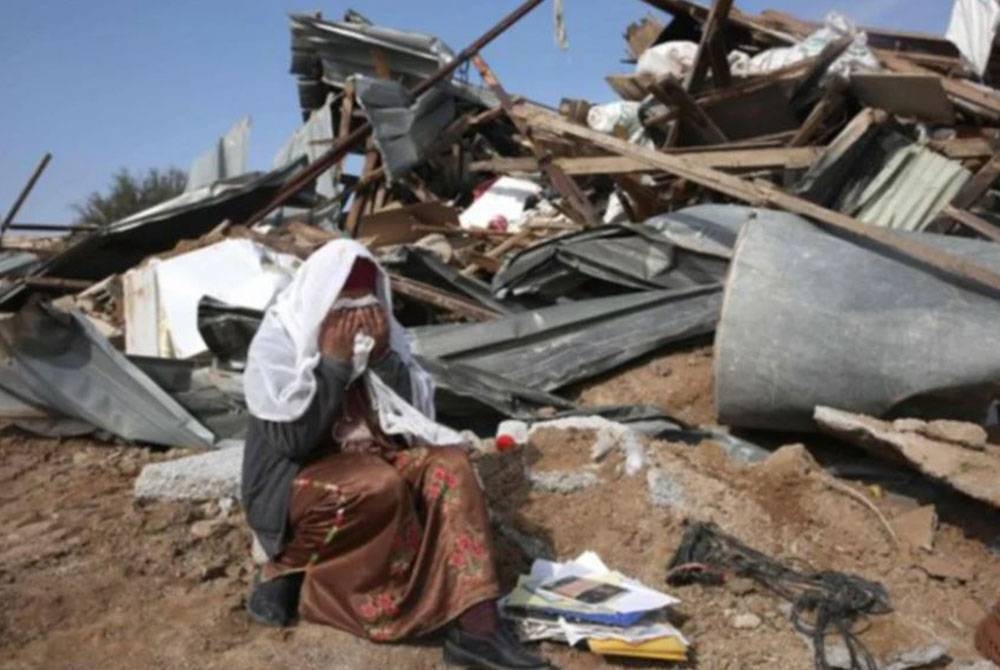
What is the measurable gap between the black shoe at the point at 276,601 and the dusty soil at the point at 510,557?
1.6 inches

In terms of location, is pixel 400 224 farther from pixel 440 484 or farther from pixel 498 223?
pixel 440 484

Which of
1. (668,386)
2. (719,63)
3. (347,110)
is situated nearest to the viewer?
(668,386)

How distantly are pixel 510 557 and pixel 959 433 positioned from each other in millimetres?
1884

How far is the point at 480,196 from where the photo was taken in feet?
28.5

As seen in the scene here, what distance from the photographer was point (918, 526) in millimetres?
3584

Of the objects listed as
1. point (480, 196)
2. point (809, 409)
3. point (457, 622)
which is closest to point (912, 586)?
point (809, 409)

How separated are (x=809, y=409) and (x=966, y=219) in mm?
2151

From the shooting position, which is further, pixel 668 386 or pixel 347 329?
pixel 668 386

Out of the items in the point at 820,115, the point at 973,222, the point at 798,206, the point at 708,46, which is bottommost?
the point at 973,222

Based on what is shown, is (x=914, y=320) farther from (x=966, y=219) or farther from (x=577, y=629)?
(x=577, y=629)

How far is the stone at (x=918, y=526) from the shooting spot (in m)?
3.51

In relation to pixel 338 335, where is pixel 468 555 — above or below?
below

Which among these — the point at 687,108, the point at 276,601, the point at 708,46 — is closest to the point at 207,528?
the point at 276,601

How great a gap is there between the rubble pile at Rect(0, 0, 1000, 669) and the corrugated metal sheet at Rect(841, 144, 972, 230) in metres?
0.02
